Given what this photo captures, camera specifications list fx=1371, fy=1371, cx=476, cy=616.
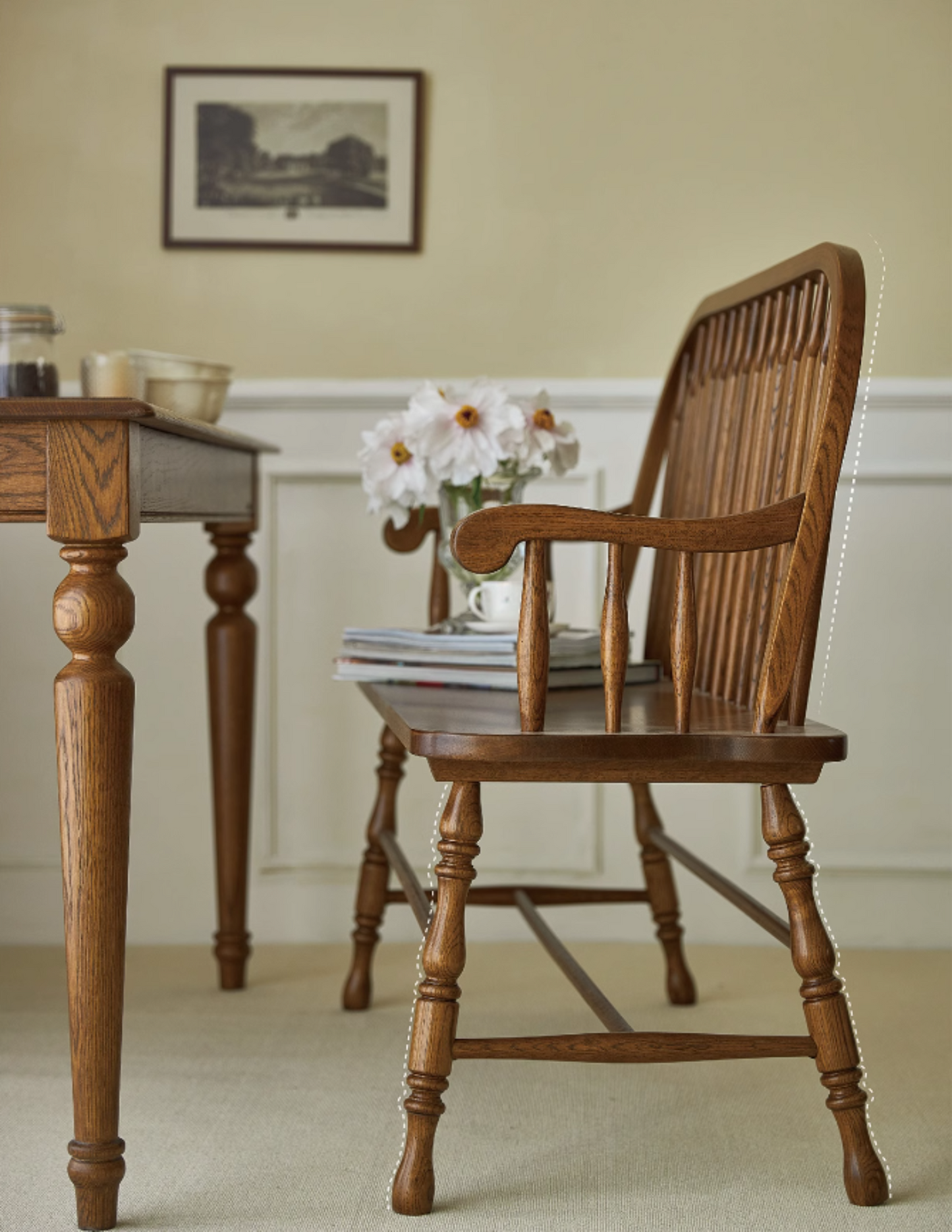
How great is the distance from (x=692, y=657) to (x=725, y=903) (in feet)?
4.15

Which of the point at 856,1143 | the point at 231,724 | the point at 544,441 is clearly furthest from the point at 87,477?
the point at 856,1143

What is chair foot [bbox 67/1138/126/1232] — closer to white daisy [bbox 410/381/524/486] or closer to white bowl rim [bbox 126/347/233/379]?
white daisy [bbox 410/381/524/486]

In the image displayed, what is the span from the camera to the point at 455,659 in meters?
1.67

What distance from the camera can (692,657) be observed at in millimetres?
1330

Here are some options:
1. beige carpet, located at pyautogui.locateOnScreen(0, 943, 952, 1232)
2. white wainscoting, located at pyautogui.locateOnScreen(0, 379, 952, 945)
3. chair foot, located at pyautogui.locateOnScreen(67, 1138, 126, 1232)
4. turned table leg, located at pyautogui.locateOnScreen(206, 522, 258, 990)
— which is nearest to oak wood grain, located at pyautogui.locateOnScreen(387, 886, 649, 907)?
beige carpet, located at pyautogui.locateOnScreen(0, 943, 952, 1232)

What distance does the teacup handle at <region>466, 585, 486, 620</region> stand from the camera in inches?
73.6

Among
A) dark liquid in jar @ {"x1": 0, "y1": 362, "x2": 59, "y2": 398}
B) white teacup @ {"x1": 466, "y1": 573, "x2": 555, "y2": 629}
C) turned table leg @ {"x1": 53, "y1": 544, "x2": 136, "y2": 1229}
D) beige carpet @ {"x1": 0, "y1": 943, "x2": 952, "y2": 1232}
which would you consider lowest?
beige carpet @ {"x1": 0, "y1": 943, "x2": 952, "y2": 1232}

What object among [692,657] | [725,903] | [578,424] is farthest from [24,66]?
[725,903]

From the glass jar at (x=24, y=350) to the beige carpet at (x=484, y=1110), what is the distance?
2.87 feet

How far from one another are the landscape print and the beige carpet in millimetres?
1333

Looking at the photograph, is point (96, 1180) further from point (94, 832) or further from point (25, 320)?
point (25, 320)

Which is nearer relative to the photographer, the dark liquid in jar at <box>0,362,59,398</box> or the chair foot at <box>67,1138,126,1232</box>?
the chair foot at <box>67,1138,126,1232</box>

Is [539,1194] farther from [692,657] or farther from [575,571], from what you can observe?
[575,571]

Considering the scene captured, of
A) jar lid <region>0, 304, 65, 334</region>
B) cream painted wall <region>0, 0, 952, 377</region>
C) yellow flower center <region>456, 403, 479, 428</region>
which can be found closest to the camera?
jar lid <region>0, 304, 65, 334</region>
